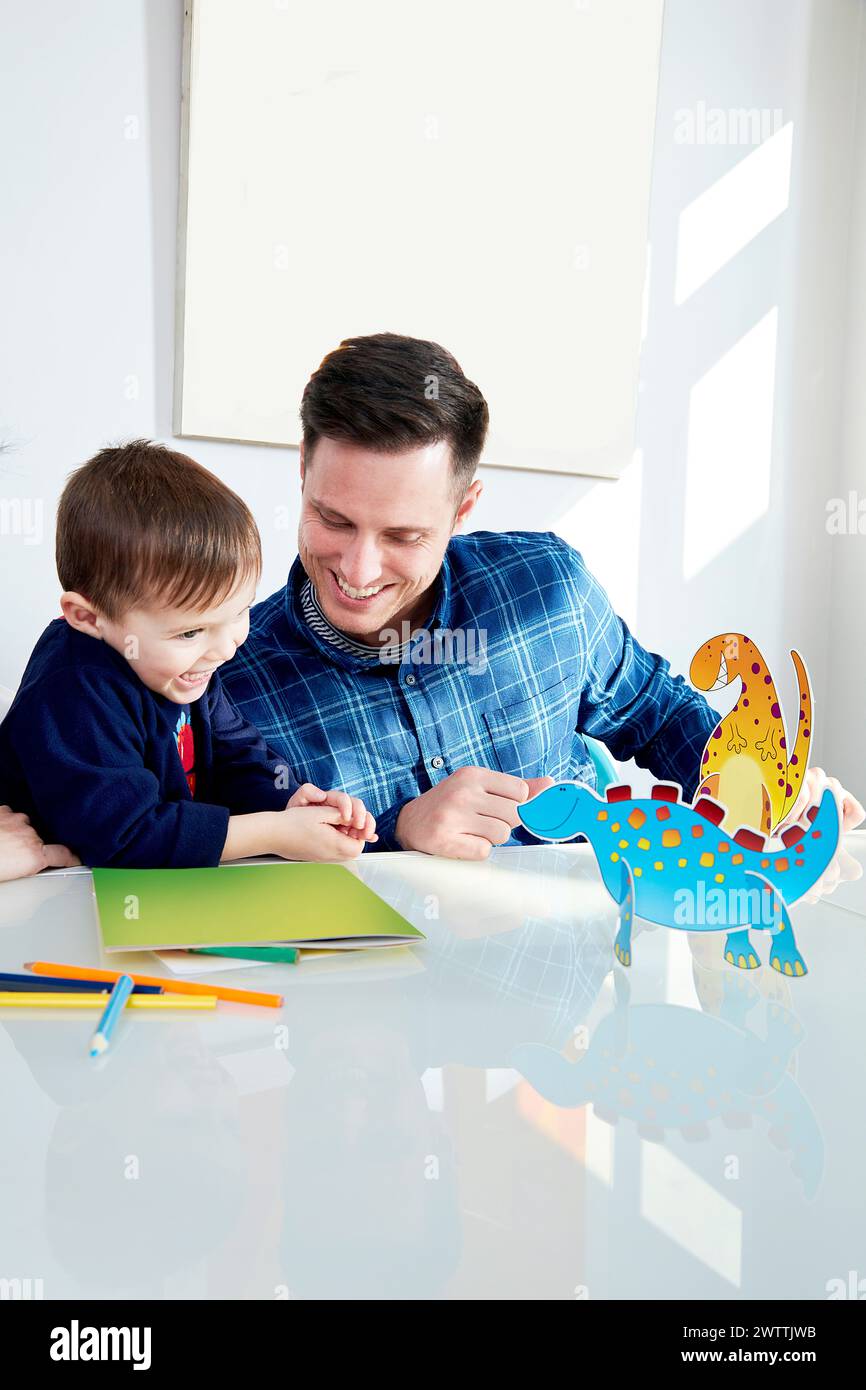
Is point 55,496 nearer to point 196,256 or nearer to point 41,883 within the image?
point 196,256

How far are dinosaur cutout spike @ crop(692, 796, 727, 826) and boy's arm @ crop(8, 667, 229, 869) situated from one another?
16.4 inches

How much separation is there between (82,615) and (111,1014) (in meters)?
0.48

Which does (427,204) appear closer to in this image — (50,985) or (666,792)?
(666,792)

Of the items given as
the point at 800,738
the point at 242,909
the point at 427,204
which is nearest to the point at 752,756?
the point at 800,738

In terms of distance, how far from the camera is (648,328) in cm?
262

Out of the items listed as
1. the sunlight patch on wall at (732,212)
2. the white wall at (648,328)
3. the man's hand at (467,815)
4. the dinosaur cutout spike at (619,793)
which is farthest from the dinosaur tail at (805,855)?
the sunlight patch on wall at (732,212)

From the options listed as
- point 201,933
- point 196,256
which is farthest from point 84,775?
point 196,256

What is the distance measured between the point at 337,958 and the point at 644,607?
204cm

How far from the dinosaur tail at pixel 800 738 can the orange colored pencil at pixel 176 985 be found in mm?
404

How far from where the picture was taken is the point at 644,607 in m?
2.70

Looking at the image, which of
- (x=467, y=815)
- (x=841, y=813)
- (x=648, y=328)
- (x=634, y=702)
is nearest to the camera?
(x=841, y=813)

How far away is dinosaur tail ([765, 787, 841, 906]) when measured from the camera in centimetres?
76

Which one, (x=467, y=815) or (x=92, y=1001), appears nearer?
(x=92, y=1001)

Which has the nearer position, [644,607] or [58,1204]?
[58,1204]
